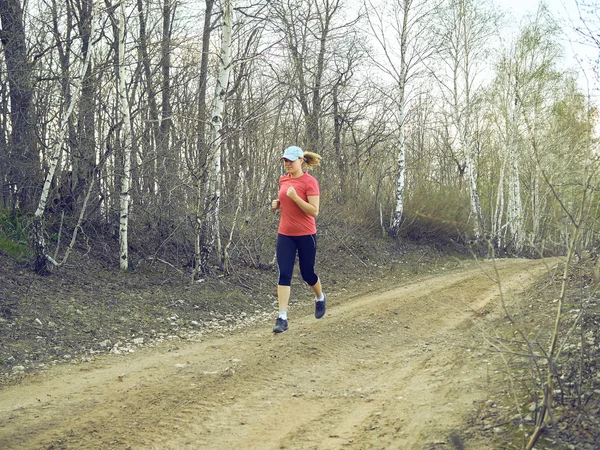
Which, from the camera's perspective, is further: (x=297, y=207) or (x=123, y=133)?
(x=123, y=133)

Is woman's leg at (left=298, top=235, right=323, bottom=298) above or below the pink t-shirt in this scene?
below

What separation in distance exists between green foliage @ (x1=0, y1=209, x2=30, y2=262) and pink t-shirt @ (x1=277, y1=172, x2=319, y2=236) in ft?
16.7

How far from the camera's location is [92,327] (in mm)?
8172

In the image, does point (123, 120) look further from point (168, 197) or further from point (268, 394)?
point (268, 394)

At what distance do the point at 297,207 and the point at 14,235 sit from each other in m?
6.39

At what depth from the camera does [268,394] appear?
5477mm

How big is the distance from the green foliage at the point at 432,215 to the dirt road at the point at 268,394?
1328 cm

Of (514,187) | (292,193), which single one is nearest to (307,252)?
(292,193)

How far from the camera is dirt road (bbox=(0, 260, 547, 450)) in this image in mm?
4402

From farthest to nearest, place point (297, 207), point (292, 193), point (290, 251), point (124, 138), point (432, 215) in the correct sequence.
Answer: point (432, 215) → point (124, 138) → point (290, 251) → point (297, 207) → point (292, 193)

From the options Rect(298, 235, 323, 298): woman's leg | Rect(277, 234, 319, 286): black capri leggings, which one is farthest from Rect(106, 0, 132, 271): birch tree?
Rect(298, 235, 323, 298): woman's leg

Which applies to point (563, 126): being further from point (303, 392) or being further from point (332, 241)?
point (303, 392)

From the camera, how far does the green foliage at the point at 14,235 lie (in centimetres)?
1016

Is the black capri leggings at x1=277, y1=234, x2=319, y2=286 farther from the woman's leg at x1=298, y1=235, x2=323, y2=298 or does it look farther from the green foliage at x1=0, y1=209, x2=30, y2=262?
the green foliage at x1=0, y1=209, x2=30, y2=262
